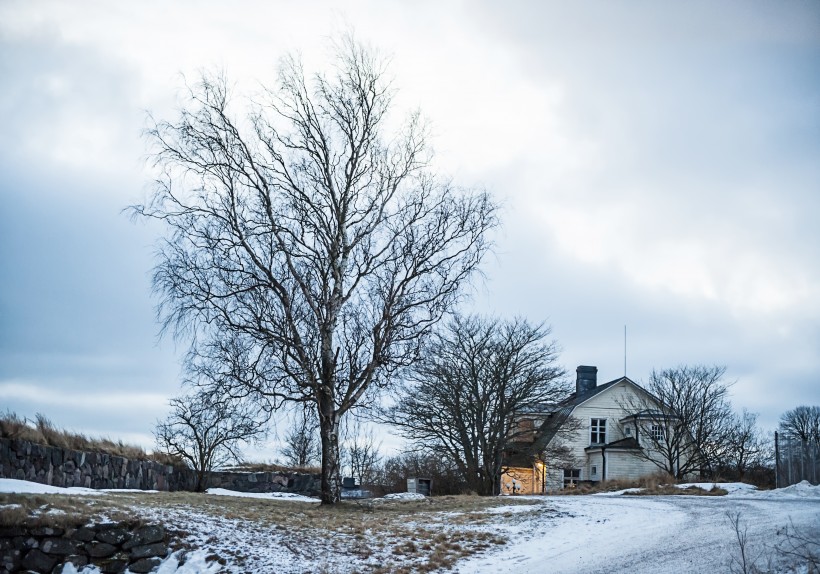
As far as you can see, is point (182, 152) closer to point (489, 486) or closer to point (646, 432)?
point (489, 486)

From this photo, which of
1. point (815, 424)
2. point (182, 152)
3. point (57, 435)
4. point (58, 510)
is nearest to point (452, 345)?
point (182, 152)

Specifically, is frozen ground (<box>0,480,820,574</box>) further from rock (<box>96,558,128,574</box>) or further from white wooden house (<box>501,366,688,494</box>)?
white wooden house (<box>501,366,688,494</box>)

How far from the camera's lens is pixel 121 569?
34.4 ft

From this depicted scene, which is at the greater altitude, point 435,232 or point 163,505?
point 435,232

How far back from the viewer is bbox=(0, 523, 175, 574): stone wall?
10.3m

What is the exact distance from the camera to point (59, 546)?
10500 mm

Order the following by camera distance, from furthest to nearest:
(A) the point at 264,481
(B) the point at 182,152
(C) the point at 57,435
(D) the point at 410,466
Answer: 1. (D) the point at 410,466
2. (A) the point at 264,481
3. (B) the point at 182,152
4. (C) the point at 57,435

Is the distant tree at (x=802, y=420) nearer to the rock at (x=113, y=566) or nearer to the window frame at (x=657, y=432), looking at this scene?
the window frame at (x=657, y=432)

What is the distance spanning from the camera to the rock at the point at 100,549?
418 inches

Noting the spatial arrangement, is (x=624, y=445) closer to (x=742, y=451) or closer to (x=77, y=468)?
(x=742, y=451)

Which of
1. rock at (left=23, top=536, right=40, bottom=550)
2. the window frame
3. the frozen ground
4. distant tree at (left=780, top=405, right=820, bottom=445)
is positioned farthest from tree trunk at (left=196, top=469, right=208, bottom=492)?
distant tree at (left=780, top=405, right=820, bottom=445)

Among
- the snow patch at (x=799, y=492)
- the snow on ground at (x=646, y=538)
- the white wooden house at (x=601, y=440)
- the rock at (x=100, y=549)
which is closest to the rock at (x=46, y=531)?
the rock at (x=100, y=549)

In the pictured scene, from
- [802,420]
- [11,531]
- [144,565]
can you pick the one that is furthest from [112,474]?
[802,420]

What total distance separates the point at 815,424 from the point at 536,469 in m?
26.7
